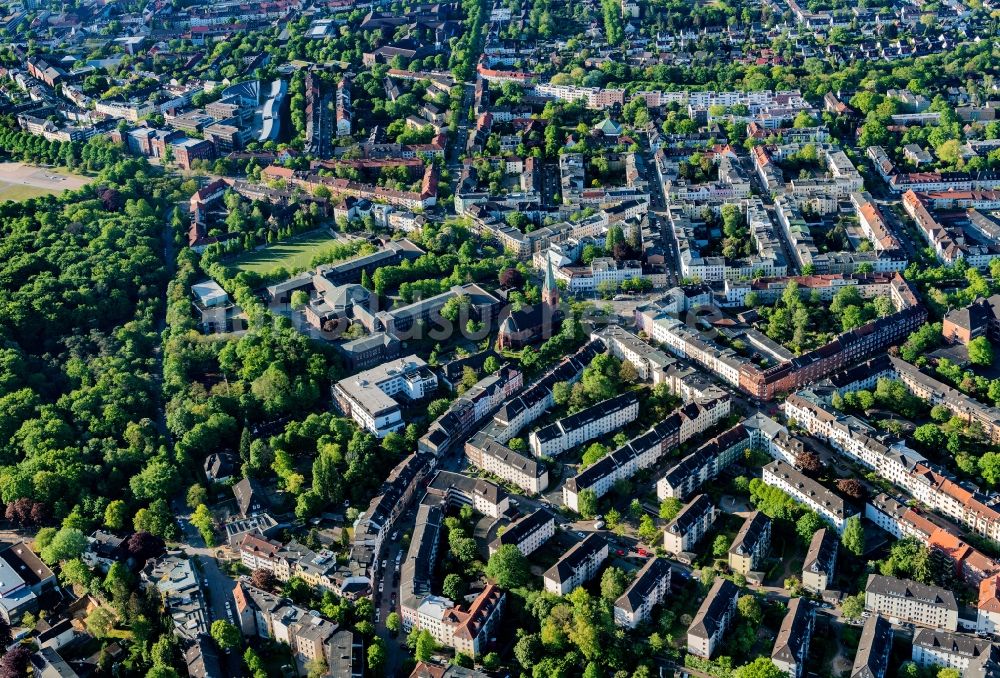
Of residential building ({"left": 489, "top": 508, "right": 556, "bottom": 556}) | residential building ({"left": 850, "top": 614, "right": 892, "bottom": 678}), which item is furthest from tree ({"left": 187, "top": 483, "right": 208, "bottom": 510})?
residential building ({"left": 850, "top": 614, "right": 892, "bottom": 678})

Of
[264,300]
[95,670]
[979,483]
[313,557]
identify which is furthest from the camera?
[264,300]

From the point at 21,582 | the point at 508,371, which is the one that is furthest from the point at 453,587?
the point at 21,582

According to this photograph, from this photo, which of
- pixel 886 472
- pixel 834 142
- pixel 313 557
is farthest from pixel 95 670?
pixel 834 142

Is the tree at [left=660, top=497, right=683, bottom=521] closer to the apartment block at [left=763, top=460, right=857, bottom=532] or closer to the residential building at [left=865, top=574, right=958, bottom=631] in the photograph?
the apartment block at [left=763, top=460, right=857, bottom=532]

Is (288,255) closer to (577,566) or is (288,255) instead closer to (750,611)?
(577,566)

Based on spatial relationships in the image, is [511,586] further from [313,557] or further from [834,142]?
[834,142]

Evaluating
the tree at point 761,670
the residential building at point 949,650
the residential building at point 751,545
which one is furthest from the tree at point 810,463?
the tree at point 761,670
